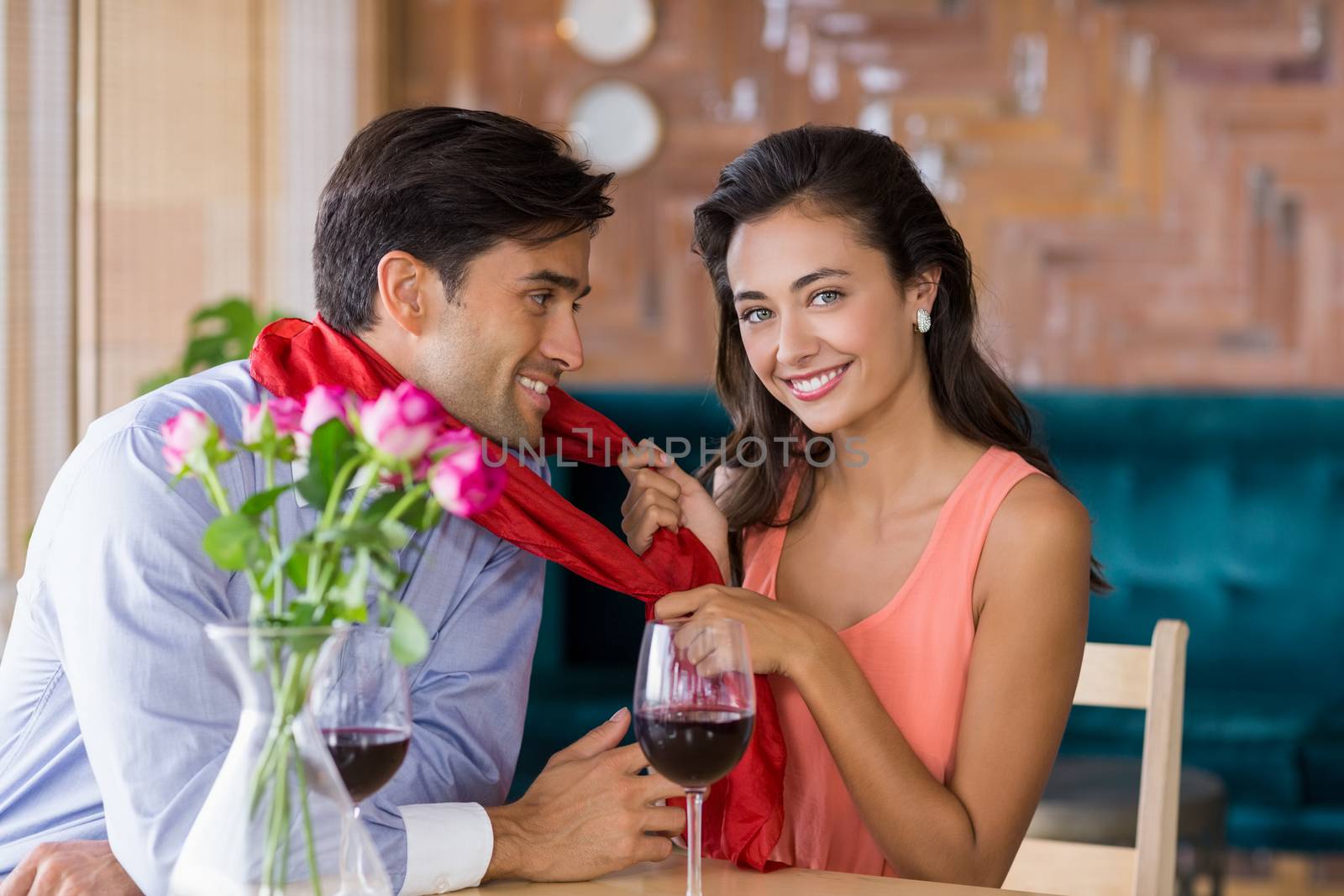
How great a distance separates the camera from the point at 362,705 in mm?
965

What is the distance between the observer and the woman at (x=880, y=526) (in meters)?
1.57

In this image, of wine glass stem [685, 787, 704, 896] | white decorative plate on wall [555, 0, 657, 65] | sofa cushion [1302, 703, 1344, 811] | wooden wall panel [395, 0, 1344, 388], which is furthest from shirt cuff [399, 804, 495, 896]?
white decorative plate on wall [555, 0, 657, 65]

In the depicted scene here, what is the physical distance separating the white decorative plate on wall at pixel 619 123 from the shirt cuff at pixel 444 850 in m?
3.47

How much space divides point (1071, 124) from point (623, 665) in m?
2.09

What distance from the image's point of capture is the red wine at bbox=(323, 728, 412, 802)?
0.96 m

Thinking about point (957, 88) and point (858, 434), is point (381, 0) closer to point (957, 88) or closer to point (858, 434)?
point (957, 88)

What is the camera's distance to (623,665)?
411 cm

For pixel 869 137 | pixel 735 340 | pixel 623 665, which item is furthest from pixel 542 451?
pixel 623 665

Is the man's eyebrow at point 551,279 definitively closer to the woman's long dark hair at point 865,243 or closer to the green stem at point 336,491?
the woman's long dark hair at point 865,243

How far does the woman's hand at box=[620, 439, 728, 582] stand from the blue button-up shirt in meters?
0.14

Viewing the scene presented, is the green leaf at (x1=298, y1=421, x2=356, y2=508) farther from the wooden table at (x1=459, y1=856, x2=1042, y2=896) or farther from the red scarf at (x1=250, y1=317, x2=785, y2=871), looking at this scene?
the red scarf at (x1=250, y1=317, x2=785, y2=871)

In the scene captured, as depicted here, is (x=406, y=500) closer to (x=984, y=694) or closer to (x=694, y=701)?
(x=694, y=701)

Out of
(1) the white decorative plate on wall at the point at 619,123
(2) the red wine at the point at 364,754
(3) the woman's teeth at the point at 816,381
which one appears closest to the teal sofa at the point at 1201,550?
(1) the white decorative plate on wall at the point at 619,123

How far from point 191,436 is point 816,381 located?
1053mm
